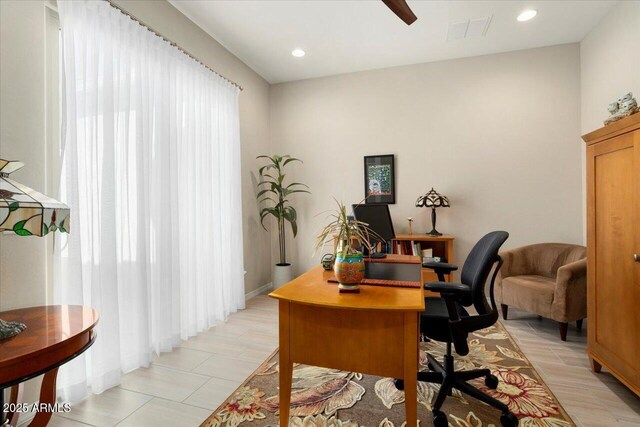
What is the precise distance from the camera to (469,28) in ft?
10.8

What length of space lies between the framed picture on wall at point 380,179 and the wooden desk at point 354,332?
9.19 ft

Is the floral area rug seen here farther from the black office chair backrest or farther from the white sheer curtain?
the white sheer curtain

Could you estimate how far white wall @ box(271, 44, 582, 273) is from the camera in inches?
146

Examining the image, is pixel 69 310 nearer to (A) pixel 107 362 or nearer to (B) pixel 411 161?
(A) pixel 107 362

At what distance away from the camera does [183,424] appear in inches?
69.1

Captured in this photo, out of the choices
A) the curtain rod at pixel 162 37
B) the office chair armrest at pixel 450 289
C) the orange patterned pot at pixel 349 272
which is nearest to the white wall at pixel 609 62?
the office chair armrest at pixel 450 289

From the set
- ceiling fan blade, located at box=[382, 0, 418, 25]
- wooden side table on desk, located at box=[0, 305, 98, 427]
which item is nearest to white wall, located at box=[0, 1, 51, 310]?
wooden side table on desk, located at box=[0, 305, 98, 427]

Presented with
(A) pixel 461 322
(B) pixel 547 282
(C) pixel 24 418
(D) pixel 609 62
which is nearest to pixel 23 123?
(C) pixel 24 418

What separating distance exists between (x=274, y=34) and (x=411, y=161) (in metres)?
2.31

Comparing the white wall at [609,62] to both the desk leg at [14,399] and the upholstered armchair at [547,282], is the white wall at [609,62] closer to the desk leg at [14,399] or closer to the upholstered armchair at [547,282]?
the upholstered armchair at [547,282]

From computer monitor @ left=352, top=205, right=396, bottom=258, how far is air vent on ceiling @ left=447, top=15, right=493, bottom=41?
2221mm

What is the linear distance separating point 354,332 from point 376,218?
1306 mm

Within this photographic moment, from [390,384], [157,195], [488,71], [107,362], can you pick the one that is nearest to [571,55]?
[488,71]

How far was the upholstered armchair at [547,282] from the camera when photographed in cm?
277
